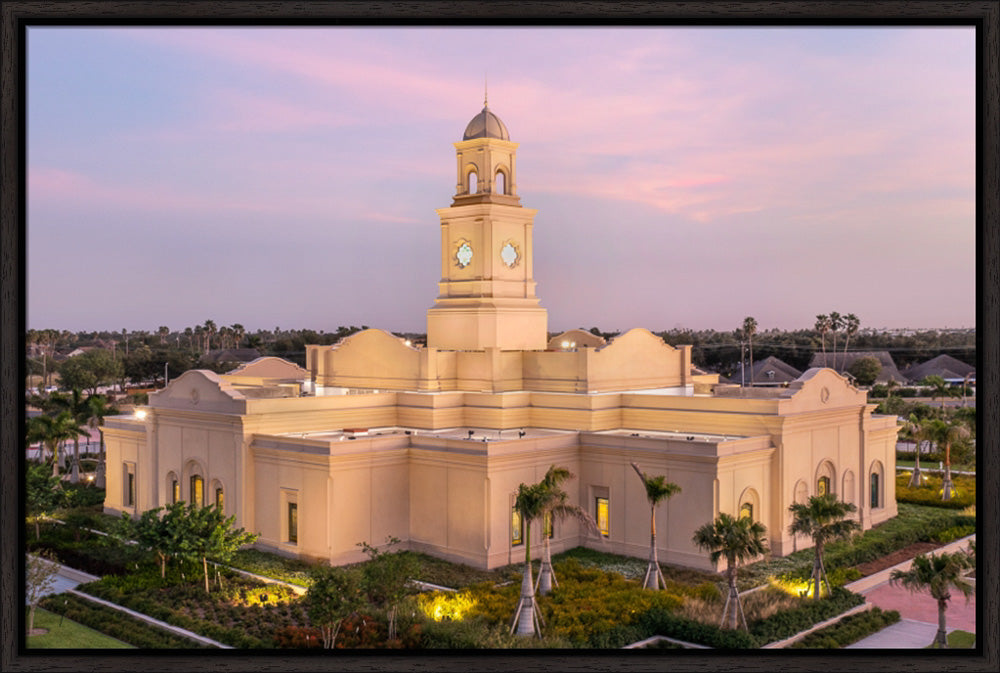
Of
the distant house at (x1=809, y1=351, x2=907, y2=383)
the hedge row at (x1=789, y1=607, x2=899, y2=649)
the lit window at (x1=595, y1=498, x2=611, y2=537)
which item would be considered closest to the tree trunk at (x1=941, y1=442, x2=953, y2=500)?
the lit window at (x1=595, y1=498, x2=611, y2=537)

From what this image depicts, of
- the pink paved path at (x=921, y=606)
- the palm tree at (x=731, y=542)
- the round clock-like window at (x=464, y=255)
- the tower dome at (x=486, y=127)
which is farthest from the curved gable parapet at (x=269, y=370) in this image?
the pink paved path at (x=921, y=606)

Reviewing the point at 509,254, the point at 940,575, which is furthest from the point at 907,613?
the point at 509,254

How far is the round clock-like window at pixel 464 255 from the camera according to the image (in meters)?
30.6

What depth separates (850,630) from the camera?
59.7 ft

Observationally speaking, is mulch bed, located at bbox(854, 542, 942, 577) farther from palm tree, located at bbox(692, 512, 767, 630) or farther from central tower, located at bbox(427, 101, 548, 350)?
central tower, located at bbox(427, 101, 548, 350)

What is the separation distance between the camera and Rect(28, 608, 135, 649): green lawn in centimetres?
1740

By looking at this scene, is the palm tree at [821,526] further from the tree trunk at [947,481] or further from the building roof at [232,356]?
the building roof at [232,356]

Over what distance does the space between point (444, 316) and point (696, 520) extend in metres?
11.3

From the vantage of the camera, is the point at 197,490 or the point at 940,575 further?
the point at 197,490

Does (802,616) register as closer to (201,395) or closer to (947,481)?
(947,481)

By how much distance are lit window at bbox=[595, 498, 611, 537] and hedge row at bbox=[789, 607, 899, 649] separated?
293 inches

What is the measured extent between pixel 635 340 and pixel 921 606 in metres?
12.2
